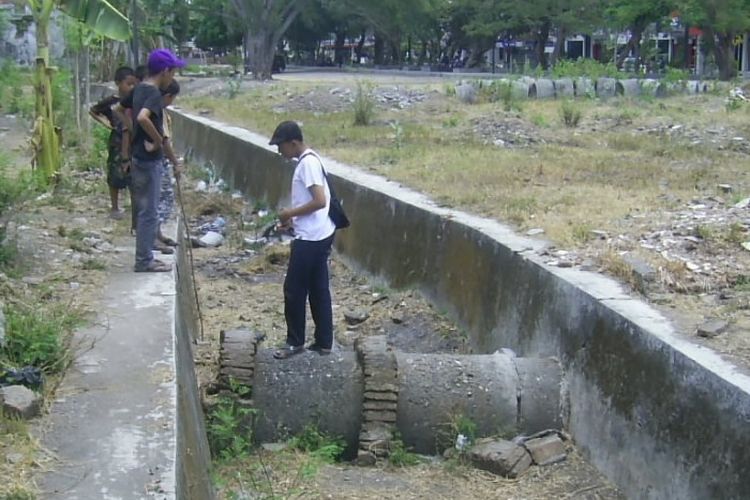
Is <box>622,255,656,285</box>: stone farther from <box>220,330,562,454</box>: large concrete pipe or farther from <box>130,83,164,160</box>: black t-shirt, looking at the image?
<box>130,83,164,160</box>: black t-shirt

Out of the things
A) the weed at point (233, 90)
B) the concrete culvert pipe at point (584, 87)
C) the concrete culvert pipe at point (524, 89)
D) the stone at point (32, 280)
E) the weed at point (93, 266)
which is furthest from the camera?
the weed at point (233, 90)

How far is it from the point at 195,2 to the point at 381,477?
51.1m

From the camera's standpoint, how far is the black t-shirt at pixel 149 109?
743 cm

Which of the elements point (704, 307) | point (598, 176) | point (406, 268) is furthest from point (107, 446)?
point (598, 176)

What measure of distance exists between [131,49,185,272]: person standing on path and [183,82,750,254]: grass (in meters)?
2.89

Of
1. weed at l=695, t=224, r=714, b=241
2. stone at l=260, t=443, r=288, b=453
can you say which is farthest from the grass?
stone at l=260, t=443, r=288, b=453

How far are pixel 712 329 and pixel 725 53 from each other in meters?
37.4

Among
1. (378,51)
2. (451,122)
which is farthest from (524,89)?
(378,51)

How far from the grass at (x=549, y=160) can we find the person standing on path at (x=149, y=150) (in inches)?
114

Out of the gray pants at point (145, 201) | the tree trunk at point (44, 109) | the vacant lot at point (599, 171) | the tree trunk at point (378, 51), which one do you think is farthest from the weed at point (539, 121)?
the tree trunk at point (378, 51)

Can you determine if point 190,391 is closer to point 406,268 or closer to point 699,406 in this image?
point 699,406

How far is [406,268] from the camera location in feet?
32.7

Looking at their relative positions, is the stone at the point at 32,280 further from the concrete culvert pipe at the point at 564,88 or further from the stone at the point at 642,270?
the concrete culvert pipe at the point at 564,88

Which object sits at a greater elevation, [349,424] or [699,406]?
[699,406]
